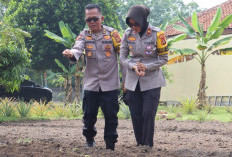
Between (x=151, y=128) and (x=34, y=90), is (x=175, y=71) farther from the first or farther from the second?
(x=151, y=128)

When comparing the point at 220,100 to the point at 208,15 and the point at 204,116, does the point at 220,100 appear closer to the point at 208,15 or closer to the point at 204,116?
the point at 208,15

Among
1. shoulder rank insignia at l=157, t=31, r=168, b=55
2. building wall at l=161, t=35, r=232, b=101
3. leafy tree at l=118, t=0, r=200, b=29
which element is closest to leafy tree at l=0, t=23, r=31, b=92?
shoulder rank insignia at l=157, t=31, r=168, b=55

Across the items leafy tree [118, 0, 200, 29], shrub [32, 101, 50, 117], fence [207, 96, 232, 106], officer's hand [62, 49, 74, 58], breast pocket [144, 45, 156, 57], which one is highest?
leafy tree [118, 0, 200, 29]

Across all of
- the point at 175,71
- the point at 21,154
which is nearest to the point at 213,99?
the point at 175,71

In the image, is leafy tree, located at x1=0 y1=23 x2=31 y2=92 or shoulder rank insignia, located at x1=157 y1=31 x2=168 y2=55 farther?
leafy tree, located at x1=0 y1=23 x2=31 y2=92

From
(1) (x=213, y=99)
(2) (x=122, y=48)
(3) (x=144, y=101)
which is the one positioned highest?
(2) (x=122, y=48)

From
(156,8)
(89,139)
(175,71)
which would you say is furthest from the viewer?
(156,8)

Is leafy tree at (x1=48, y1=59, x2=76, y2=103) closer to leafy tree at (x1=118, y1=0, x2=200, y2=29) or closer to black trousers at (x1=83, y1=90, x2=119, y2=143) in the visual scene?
black trousers at (x1=83, y1=90, x2=119, y2=143)

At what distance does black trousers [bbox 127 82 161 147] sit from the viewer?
4797mm

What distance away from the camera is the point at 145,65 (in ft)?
15.6

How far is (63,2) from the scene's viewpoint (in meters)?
24.5

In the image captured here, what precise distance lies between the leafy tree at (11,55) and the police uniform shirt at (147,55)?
26.4 feet

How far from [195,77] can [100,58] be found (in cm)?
1875

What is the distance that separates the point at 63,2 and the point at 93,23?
2029 centimetres
